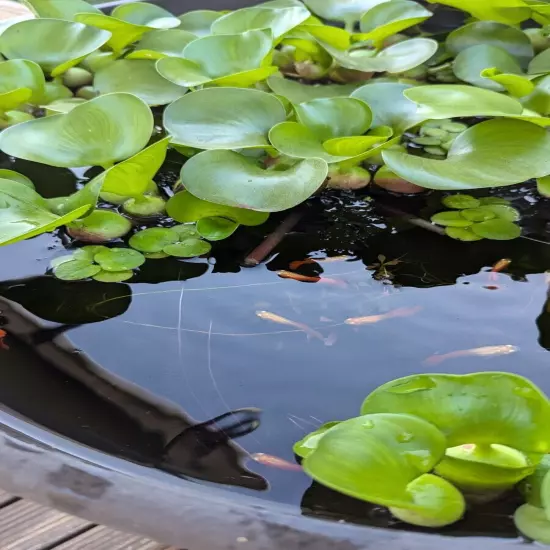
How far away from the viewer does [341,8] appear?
41.2 inches

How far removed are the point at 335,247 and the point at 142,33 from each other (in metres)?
0.49

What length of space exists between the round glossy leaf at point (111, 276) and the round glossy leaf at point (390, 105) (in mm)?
297

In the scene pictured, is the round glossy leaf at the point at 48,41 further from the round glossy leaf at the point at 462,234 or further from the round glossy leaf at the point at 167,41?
the round glossy leaf at the point at 462,234

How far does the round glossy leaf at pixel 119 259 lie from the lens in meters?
0.59

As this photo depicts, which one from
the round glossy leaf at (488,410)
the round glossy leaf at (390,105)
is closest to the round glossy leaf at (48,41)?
the round glossy leaf at (390,105)

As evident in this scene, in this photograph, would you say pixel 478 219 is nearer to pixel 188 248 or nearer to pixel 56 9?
pixel 188 248

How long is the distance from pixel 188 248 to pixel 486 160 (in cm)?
28

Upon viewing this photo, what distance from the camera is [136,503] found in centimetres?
31

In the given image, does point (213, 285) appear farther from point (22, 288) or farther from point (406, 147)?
point (406, 147)

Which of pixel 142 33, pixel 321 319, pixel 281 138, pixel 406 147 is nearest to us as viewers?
pixel 321 319


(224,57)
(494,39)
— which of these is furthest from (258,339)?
(494,39)

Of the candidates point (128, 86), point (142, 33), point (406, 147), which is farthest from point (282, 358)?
point (142, 33)

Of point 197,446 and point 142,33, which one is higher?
point 142,33

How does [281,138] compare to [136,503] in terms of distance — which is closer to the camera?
[136,503]
